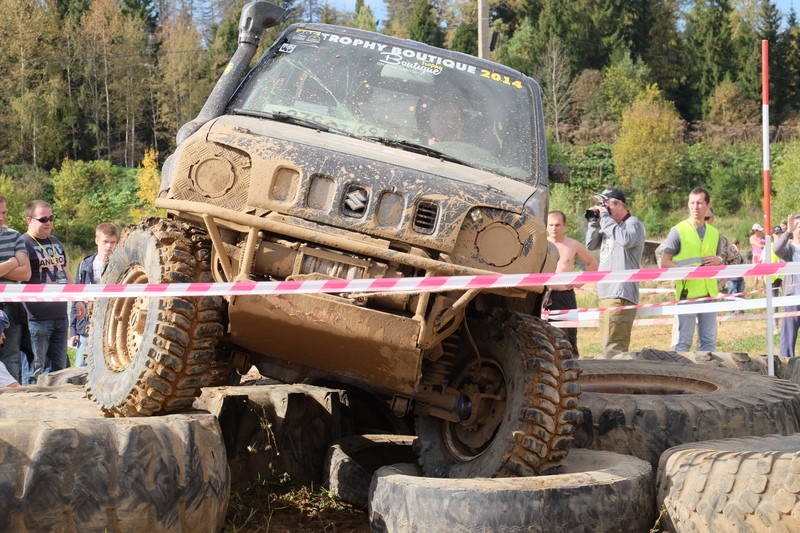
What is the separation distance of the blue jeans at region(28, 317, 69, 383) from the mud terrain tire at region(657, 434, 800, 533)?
20.7ft

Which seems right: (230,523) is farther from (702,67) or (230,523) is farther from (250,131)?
(702,67)

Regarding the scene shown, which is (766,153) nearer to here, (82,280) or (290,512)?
(290,512)

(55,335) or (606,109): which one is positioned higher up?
(606,109)

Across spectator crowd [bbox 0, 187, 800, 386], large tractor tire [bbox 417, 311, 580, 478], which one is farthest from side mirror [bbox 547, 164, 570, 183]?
spectator crowd [bbox 0, 187, 800, 386]

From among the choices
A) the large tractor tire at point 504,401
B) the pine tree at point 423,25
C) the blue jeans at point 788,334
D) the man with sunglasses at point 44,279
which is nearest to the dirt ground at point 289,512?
the large tractor tire at point 504,401

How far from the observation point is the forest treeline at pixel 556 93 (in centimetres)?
6256

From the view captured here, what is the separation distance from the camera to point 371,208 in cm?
482

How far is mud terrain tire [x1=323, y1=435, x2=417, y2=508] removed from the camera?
5590 millimetres

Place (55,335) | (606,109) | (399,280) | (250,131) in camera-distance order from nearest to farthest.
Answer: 1. (399,280)
2. (250,131)
3. (55,335)
4. (606,109)

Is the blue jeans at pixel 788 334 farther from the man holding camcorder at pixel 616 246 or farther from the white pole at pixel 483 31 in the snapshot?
the white pole at pixel 483 31

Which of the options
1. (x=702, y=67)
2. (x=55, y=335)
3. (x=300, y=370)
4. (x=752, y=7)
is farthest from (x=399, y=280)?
(x=752, y=7)

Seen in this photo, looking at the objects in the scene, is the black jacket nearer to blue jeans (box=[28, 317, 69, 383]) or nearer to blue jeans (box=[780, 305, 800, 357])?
blue jeans (box=[28, 317, 69, 383])

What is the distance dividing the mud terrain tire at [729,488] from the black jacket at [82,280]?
271 inches

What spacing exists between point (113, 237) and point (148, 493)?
20.7ft
